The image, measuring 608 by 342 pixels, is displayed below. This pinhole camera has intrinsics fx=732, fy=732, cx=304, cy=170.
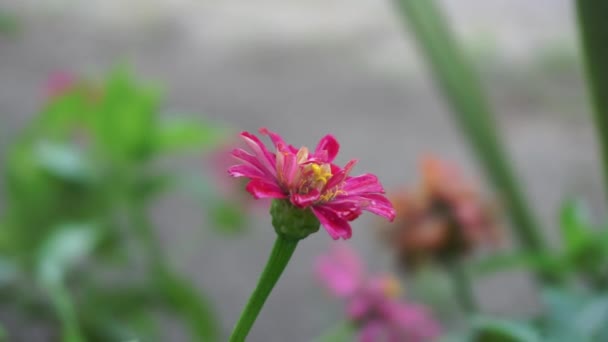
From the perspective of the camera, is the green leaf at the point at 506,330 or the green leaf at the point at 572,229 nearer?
the green leaf at the point at 506,330

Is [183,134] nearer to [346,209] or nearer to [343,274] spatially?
[343,274]

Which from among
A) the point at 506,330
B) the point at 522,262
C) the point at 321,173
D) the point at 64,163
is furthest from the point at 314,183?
the point at 64,163

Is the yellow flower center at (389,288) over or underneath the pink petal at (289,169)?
over

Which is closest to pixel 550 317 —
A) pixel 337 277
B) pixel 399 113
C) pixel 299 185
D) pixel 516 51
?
pixel 337 277

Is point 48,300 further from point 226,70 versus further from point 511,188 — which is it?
point 226,70

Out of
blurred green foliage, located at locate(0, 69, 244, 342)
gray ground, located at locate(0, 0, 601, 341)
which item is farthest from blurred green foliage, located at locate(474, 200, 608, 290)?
gray ground, located at locate(0, 0, 601, 341)

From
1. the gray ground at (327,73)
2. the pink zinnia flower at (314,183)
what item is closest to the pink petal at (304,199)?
the pink zinnia flower at (314,183)

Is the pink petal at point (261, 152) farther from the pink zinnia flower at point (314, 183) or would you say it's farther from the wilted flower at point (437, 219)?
the wilted flower at point (437, 219)

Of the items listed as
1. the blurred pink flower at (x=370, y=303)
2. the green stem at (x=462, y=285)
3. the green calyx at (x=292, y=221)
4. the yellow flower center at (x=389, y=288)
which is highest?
the green stem at (x=462, y=285)
